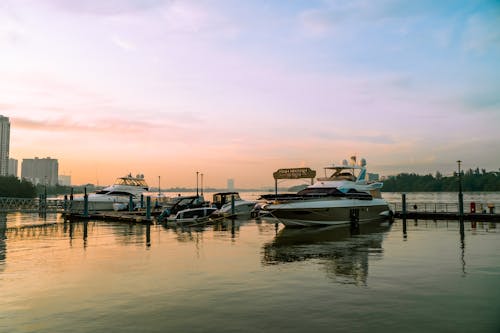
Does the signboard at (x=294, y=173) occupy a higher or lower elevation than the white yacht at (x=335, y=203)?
higher

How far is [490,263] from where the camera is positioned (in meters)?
16.6

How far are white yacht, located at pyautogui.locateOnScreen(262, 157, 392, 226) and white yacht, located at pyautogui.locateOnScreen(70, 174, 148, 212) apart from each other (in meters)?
29.5

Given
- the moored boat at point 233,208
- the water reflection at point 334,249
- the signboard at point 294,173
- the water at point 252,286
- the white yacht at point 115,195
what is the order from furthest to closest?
1. the white yacht at point 115,195
2. the signboard at point 294,173
3. the moored boat at point 233,208
4. the water reflection at point 334,249
5. the water at point 252,286

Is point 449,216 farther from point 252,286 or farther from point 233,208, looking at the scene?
point 252,286

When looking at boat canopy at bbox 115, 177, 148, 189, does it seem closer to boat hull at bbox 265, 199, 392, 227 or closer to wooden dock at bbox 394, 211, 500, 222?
boat hull at bbox 265, 199, 392, 227

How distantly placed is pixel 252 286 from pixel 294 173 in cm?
3848

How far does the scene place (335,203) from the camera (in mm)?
33844

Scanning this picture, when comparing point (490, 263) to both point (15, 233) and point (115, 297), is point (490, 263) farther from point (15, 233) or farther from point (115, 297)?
point (15, 233)

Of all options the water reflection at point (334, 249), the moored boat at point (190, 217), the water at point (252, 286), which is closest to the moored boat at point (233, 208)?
the moored boat at point (190, 217)

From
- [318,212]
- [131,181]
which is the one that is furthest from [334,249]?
[131,181]

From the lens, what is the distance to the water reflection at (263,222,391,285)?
15.1m

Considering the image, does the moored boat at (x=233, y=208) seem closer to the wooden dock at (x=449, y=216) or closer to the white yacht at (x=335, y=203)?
the white yacht at (x=335, y=203)

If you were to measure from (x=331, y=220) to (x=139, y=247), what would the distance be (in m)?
17.7

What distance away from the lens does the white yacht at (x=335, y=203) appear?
32.1 meters
